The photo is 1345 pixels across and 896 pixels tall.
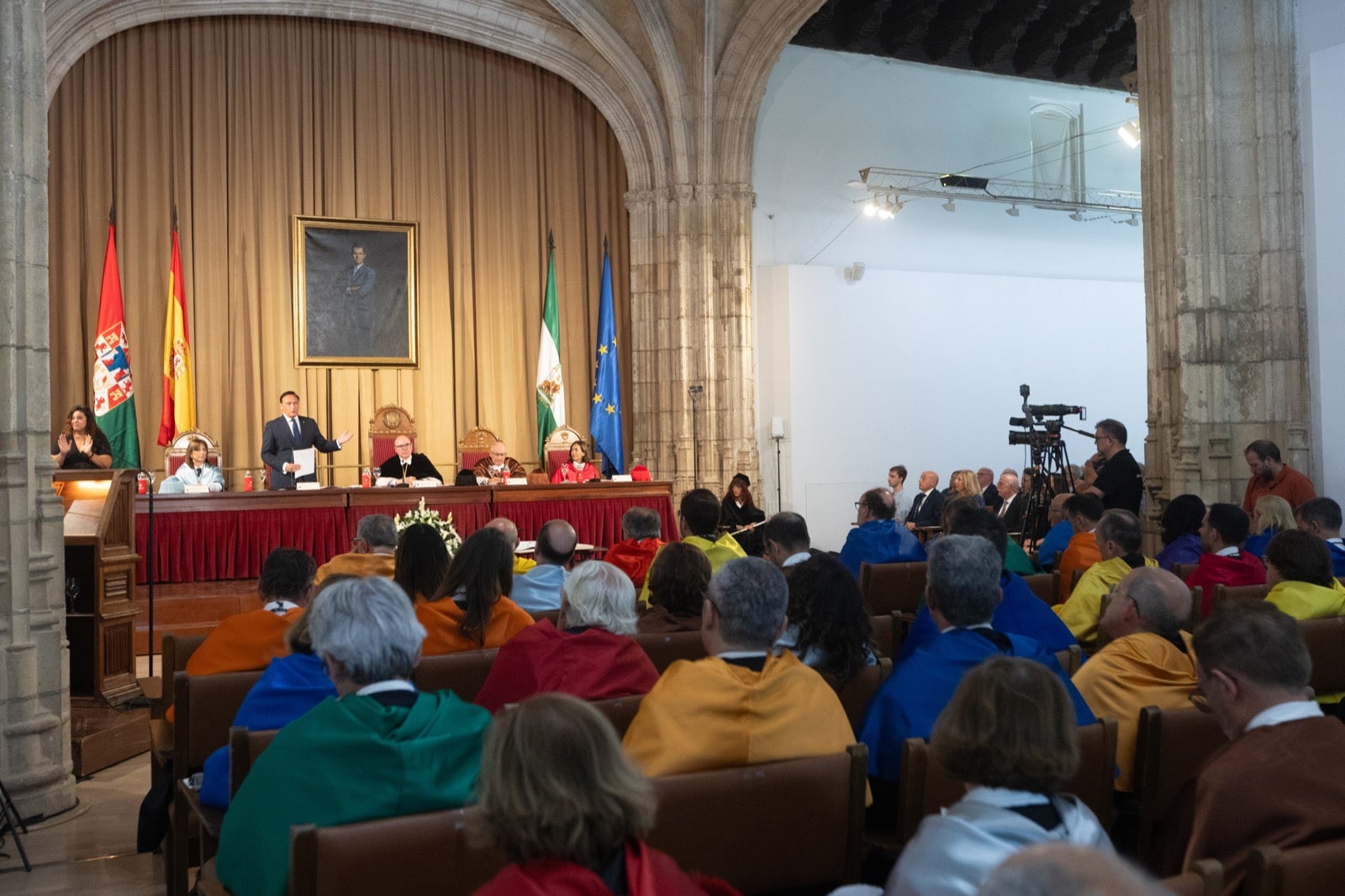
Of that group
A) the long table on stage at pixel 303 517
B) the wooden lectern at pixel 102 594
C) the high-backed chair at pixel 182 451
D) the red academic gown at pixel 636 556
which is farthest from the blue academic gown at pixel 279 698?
the high-backed chair at pixel 182 451

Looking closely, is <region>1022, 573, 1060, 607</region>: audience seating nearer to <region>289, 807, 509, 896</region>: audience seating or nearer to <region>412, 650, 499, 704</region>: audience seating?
<region>412, 650, 499, 704</region>: audience seating

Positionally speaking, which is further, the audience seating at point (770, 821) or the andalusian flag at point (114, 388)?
the andalusian flag at point (114, 388)

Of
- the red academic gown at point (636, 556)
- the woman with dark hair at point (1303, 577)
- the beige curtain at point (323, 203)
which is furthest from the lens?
the beige curtain at point (323, 203)

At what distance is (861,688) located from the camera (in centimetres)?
300

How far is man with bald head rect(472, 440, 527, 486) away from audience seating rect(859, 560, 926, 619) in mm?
5766

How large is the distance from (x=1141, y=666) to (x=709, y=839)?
1307mm

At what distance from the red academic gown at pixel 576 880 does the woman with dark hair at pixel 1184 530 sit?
4130mm

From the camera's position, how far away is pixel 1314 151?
696cm

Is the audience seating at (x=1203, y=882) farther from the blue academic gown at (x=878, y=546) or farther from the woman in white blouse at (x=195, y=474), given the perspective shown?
the woman in white blouse at (x=195, y=474)

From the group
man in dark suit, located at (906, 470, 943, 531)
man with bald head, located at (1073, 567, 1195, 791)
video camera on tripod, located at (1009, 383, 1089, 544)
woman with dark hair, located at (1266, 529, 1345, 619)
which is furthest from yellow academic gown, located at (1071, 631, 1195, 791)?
man in dark suit, located at (906, 470, 943, 531)

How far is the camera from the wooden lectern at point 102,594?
219 inches

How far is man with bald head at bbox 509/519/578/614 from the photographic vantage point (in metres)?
4.32

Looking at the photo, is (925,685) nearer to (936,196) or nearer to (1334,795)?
(1334,795)

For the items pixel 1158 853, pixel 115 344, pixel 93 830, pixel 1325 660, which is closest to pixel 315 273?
pixel 115 344
